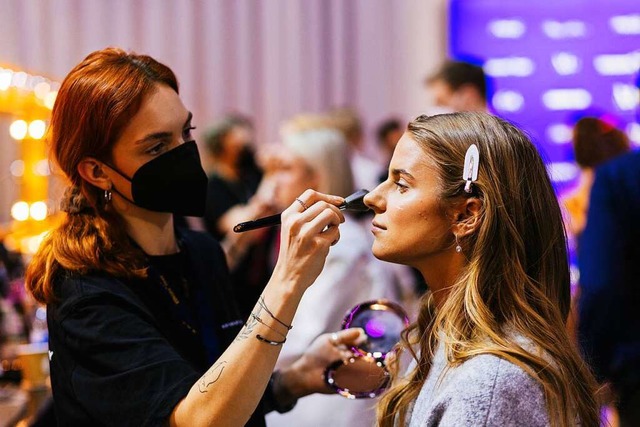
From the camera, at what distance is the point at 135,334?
159cm

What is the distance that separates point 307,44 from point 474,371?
5016mm

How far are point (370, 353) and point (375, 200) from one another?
16.0 inches

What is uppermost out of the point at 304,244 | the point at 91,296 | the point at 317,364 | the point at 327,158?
the point at 304,244

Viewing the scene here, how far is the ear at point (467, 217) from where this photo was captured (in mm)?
1537

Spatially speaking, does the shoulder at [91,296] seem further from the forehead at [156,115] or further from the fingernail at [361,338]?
the fingernail at [361,338]

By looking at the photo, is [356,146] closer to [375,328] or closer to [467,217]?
[375,328]

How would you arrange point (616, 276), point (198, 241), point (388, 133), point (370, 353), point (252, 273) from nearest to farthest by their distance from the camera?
point (370, 353), point (198, 241), point (616, 276), point (252, 273), point (388, 133)

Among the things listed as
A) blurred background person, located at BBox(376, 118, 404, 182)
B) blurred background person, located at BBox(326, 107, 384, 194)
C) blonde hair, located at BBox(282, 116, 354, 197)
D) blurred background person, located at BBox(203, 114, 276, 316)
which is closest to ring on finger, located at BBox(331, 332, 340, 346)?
A: blonde hair, located at BBox(282, 116, 354, 197)

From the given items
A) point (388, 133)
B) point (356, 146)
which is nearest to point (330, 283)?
point (356, 146)

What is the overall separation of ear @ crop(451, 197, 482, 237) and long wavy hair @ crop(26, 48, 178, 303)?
24.3 inches

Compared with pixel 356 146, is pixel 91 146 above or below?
above

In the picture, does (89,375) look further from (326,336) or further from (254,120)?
(254,120)

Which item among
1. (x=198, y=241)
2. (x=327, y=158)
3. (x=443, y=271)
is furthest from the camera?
(x=327, y=158)

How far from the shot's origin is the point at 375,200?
5.24 ft
